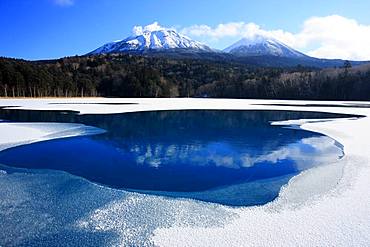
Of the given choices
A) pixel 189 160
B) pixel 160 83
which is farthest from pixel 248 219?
pixel 160 83

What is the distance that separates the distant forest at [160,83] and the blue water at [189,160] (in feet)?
178

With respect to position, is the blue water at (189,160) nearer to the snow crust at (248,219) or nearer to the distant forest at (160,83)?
the snow crust at (248,219)

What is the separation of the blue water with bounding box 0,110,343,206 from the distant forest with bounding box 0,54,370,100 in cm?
5425

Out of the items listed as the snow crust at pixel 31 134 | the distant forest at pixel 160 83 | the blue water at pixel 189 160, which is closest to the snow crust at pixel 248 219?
the blue water at pixel 189 160

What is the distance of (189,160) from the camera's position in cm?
949

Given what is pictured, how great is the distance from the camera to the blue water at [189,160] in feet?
22.7

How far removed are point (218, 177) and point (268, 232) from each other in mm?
3181

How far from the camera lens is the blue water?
691cm

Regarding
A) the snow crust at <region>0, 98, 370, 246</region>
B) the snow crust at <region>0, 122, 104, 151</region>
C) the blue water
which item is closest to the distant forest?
the snow crust at <region>0, 122, 104, 151</region>

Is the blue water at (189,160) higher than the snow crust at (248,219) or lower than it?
lower

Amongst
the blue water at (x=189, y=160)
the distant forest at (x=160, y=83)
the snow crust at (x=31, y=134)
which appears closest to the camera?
the blue water at (x=189, y=160)

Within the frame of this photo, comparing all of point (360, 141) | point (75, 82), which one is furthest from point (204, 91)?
point (360, 141)

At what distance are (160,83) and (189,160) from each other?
7618 cm

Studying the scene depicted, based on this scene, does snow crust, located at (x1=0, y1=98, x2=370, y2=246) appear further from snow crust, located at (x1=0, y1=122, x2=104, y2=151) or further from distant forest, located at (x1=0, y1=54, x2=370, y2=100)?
distant forest, located at (x1=0, y1=54, x2=370, y2=100)
